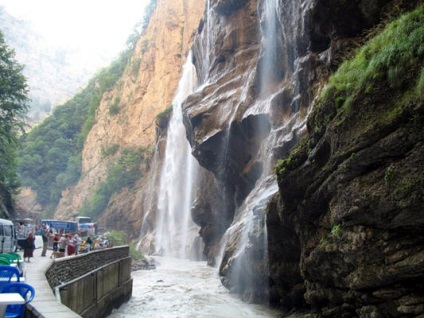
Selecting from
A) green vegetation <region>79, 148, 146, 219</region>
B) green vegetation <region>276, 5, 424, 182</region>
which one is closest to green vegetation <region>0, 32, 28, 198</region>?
green vegetation <region>79, 148, 146, 219</region>

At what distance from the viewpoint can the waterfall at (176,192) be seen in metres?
42.5

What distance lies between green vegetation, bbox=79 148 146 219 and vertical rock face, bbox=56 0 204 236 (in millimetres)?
2375

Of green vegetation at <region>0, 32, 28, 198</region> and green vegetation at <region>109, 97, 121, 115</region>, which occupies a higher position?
green vegetation at <region>109, 97, 121, 115</region>

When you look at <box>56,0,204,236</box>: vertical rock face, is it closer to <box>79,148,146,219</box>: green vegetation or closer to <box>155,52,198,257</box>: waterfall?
<box>79,148,146,219</box>: green vegetation

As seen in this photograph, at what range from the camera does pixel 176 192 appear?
45.4 m

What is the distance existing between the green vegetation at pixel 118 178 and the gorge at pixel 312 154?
21.5 m

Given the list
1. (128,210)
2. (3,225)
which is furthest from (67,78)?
(3,225)

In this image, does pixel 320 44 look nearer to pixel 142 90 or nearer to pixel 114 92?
pixel 142 90

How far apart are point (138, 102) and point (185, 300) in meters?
54.7

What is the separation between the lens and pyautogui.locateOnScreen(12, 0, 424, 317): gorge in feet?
29.2

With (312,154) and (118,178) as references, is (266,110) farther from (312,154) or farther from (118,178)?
(118,178)

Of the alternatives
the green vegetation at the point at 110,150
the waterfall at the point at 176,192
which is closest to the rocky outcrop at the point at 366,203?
the waterfall at the point at 176,192

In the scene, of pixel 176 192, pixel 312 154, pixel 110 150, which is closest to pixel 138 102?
pixel 110 150

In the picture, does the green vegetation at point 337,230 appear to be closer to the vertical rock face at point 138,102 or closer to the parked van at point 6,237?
the parked van at point 6,237
